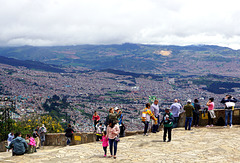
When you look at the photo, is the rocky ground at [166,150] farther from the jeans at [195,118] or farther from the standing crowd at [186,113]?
the jeans at [195,118]

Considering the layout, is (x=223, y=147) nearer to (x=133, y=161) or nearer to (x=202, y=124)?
(x=133, y=161)

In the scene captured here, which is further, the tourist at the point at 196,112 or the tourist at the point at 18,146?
the tourist at the point at 196,112

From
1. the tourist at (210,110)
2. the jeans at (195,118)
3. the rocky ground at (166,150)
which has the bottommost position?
the rocky ground at (166,150)

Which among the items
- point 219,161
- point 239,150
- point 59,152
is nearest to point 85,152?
point 59,152

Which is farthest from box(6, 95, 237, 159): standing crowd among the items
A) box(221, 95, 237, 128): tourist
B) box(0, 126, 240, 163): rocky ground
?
box(0, 126, 240, 163): rocky ground

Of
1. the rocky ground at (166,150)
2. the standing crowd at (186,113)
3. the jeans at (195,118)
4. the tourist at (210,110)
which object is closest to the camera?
the rocky ground at (166,150)

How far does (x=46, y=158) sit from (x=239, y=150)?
7999 mm

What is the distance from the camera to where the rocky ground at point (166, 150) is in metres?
9.98

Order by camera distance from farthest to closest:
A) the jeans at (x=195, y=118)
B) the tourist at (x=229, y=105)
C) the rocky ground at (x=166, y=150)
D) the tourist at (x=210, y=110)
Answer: the jeans at (x=195, y=118) → the tourist at (x=210, y=110) → the tourist at (x=229, y=105) → the rocky ground at (x=166, y=150)

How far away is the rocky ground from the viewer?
9984 mm

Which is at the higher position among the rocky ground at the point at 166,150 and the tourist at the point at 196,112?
the tourist at the point at 196,112

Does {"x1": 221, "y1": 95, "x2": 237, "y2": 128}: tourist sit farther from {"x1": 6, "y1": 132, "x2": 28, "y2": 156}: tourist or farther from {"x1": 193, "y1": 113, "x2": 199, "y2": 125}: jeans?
{"x1": 6, "y1": 132, "x2": 28, "y2": 156}: tourist

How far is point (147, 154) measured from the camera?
10.7 meters

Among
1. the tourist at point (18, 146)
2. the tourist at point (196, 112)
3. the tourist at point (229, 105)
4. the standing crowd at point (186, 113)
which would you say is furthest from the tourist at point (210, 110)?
the tourist at point (18, 146)
